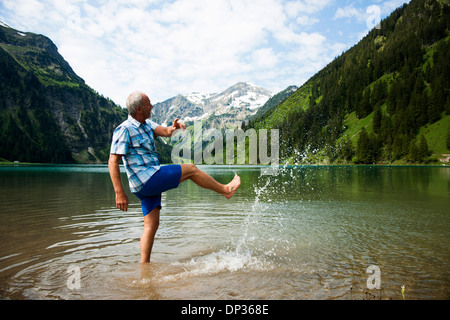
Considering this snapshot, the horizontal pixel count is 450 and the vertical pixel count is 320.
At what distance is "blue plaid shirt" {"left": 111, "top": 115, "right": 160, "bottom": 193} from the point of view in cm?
517

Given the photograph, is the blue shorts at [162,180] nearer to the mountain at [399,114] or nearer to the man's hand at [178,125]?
the man's hand at [178,125]

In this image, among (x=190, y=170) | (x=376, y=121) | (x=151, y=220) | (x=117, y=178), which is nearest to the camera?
(x=117, y=178)

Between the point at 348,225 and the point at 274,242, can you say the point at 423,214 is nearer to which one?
the point at 348,225

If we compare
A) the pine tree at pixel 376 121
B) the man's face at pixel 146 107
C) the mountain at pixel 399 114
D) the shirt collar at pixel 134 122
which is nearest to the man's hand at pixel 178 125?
the man's face at pixel 146 107

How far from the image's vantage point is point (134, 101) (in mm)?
5570

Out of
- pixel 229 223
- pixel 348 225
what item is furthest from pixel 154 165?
pixel 348 225

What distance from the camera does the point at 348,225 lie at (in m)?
11.0

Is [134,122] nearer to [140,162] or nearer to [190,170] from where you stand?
[140,162]

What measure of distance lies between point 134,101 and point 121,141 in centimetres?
100

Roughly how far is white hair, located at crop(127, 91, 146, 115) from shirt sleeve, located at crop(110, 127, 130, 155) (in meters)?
0.52

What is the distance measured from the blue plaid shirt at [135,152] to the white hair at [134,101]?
0.25m

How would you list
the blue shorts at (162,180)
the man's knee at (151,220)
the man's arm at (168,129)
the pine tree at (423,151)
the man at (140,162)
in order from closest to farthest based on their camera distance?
the man at (140,162) → the blue shorts at (162,180) → the man's arm at (168,129) → the man's knee at (151,220) → the pine tree at (423,151)

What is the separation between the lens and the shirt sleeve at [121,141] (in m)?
5.08

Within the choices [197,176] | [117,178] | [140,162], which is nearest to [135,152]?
[140,162]
